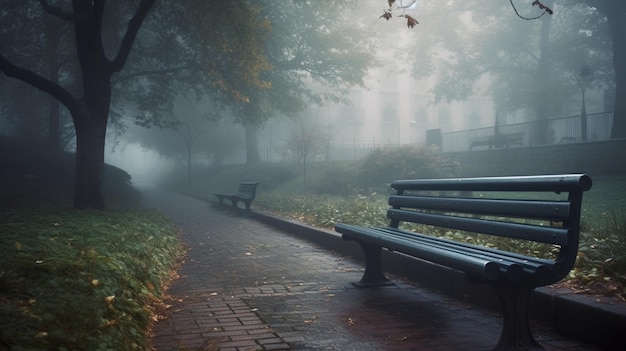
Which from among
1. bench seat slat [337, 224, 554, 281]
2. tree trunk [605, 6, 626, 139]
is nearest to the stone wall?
tree trunk [605, 6, 626, 139]

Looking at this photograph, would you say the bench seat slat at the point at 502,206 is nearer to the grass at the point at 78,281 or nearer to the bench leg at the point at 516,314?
the bench leg at the point at 516,314

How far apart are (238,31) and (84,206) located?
4.79m

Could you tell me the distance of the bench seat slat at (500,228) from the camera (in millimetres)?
3134

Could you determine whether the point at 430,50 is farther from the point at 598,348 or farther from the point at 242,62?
the point at 598,348

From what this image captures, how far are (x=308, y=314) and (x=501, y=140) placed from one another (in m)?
22.9

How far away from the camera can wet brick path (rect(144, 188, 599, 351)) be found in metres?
3.47

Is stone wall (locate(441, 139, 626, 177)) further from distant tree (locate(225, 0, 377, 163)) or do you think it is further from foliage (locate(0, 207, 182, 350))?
foliage (locate(0, 207, 182, 350))

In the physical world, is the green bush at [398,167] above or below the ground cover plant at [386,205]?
above

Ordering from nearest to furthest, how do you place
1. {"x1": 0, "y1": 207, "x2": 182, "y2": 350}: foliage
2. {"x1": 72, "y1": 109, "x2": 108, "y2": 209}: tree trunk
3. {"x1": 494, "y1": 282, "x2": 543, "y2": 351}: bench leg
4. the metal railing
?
{"x1": 0, "y1": 207, "x2": 182, "y2": 350}: foliage → {"x1": 494, "y1": 282, "x2": 543, "y2": 351}: bench leg → {"x1": 72, "y1": 109, "x2": 108, "y2": 209}: tree trunk → the metal railing

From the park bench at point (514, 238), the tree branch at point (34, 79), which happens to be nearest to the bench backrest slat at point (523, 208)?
the park bench at point (514, 238)

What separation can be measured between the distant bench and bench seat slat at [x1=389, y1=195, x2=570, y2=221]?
2132 cm

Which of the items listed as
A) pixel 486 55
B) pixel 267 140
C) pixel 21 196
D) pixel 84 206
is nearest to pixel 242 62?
pixel 84 206

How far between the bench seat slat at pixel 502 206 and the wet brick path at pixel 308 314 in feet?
2.69

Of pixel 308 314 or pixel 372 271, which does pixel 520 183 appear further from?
pixel 372 271
